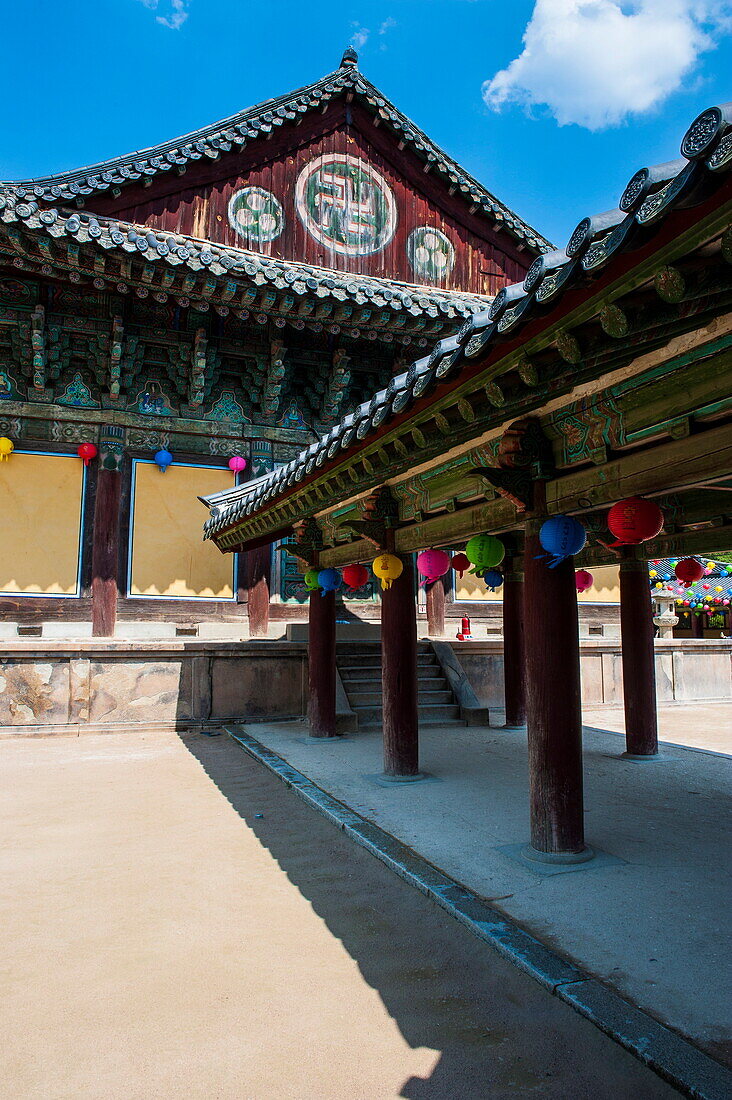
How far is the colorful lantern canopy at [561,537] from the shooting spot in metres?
4.68

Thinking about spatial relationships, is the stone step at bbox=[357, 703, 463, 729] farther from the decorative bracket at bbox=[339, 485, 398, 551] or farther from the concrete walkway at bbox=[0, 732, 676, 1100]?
the concrete walkway at bbox=[0, 732, 676, 1100]

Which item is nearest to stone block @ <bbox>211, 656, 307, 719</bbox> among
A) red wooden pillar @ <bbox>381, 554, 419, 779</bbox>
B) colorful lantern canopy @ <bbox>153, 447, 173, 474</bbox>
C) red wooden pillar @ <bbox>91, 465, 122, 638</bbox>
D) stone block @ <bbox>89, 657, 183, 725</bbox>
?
stone block @ <bbox>89, 657, 183, 725</bbox>

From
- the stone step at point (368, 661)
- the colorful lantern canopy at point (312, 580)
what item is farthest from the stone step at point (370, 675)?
the colorful lantern canopy at point (312, 580)

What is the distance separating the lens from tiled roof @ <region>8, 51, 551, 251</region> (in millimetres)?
11227

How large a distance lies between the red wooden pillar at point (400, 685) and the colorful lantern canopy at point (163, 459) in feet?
21.2

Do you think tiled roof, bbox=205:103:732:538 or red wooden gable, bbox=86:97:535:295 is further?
red wooden gable, bbox=86:97:535:295

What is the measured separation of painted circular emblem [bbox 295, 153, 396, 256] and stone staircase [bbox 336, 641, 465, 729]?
7.77 metres

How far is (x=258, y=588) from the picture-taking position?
12.8 metres

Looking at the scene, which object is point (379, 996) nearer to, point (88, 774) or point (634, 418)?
point (634, 418)

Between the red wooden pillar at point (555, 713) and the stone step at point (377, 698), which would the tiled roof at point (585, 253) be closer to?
the red wooden pillar at point (555, 713)

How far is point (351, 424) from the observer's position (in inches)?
230

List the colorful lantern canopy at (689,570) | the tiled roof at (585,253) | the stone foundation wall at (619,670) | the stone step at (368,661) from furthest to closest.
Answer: the stone foundation wall at (619,670)
the stone step at (368,661)
the colorful lantern canopy at (689,570)
the tiled roof at (585,253)

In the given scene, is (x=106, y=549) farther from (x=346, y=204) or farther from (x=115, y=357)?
(x=346, y=204)

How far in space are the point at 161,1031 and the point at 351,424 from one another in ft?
14.2
